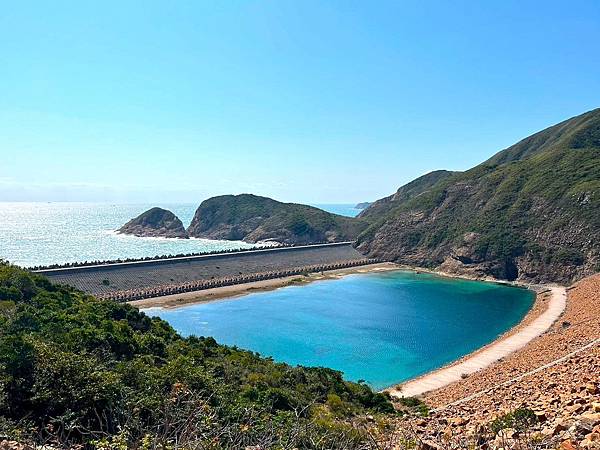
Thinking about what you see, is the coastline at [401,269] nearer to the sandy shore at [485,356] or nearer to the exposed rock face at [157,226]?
the sandy shore at [485,356]

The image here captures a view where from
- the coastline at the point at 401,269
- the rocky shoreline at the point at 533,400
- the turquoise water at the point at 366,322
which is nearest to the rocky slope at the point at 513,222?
the coastline at the point at 401,269

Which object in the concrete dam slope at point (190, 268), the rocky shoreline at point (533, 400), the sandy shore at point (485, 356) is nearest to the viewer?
the rocky shoreline at point (533, 400)

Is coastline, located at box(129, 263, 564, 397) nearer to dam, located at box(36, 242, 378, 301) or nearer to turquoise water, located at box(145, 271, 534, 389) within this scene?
turquoise water, located at box(145, 271, 534, 389)

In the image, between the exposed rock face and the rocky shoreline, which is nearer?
the rocky shoreline

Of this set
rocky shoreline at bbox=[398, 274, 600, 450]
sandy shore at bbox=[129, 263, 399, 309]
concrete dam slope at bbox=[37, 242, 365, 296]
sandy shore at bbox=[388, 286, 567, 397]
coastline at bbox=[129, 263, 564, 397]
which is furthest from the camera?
concrete dam slope at bbox=[37, 242, 365, 296]

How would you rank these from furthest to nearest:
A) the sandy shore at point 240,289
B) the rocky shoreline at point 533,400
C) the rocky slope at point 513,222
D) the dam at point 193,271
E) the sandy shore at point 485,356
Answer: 1. the rocky slope at point 513,222
2. the dam at point 193,271
3. the sandy shore at point 240,289
4. the sandy shore at point 485,356
5. the rocky shoreline at point 533,400

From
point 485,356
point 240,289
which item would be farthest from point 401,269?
point 485,356

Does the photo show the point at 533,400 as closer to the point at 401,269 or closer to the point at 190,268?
the point at 190,268

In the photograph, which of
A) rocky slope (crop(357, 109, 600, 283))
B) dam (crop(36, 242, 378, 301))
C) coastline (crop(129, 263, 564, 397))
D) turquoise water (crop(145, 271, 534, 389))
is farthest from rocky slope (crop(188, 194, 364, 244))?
turquoise water (crop(145, 271, 534, 389))
